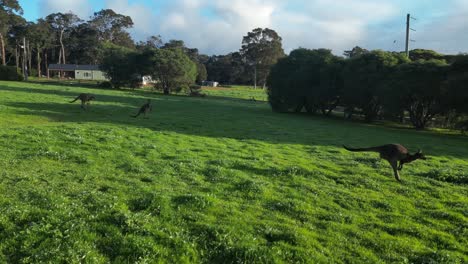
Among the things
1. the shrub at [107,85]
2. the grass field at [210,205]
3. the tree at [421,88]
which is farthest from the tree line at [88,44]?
the grass field at [210,205]

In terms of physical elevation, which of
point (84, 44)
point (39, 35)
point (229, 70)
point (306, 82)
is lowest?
point (306, 82)

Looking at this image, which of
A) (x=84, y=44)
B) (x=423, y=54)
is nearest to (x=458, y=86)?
(x=423, y=54)

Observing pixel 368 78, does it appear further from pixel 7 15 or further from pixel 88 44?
pixel 88 44

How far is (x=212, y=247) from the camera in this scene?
22.1ft

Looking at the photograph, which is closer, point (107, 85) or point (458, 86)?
point (458, 86)

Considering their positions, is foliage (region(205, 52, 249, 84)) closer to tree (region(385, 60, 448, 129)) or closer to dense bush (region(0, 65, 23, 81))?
dense bush (region(0, 65, 23, 81))

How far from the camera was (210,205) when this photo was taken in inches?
342

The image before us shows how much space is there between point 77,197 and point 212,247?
358 cm

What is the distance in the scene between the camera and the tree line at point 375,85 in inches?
1359

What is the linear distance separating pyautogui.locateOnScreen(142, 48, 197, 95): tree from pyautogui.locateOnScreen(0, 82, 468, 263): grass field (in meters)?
54.6

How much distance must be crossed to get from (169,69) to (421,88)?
4578 cm

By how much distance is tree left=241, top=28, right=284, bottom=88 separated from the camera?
117750mm

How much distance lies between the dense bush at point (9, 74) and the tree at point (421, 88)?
218 ft

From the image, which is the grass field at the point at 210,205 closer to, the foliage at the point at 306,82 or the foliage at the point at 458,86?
the foliage at the point at 458,86
